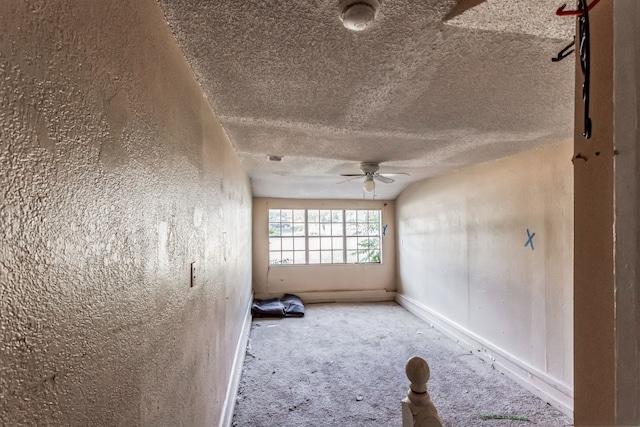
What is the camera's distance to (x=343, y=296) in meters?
5.39

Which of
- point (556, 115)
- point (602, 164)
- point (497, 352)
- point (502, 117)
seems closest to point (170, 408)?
point (602, 164)

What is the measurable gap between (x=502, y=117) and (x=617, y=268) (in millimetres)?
1559

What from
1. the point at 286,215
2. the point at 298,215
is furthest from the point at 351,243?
the point at 286,215

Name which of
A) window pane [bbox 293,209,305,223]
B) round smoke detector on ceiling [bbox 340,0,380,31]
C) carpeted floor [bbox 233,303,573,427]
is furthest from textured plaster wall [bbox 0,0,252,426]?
window pane [bbox 293,209,305,223]

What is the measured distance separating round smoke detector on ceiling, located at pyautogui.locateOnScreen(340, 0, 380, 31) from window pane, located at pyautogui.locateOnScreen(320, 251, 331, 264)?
4.88 metres

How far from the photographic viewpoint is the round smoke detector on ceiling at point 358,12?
2.62ft

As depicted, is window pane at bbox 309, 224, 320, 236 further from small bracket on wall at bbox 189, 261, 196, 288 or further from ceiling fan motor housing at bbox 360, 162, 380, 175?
small bracket on wall at bbox 189, 261, 196, 288

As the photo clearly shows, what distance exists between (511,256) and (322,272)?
320cm

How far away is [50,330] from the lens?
45 cm

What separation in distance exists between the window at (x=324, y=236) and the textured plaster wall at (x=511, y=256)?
61.9 inches

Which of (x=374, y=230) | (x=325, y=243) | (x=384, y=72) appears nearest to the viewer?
(x=384, y=72)

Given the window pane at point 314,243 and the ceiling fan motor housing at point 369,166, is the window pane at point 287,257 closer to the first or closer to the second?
the window pane at point 314,243

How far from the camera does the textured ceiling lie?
87 cm

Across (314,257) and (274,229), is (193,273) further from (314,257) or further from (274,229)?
(314,257)
